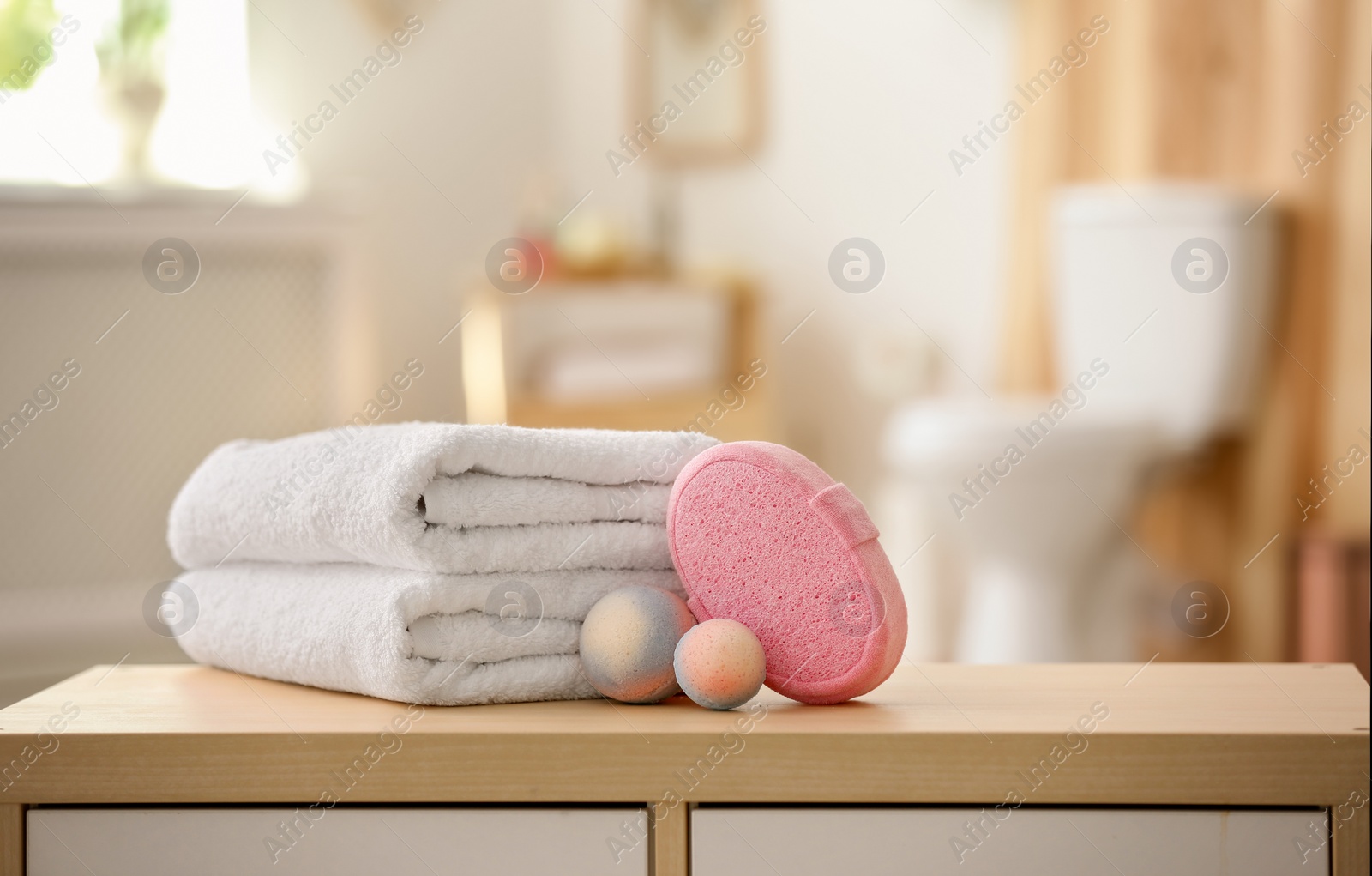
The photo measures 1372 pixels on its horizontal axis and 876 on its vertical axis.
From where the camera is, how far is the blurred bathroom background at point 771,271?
1983 millimetres

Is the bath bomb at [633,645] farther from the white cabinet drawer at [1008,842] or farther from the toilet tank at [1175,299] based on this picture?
the toilet tank at [1175,299]

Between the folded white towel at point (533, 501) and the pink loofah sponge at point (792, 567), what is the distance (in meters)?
0.03

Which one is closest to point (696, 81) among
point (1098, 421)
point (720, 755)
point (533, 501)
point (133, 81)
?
point (133, 81)

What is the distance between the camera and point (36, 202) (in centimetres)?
223

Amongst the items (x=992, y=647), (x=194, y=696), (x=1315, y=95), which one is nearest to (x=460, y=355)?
(x=992, y=647)

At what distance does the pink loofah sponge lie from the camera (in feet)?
2.09

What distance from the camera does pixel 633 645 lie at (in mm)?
646

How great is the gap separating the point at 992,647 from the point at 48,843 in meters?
1.59

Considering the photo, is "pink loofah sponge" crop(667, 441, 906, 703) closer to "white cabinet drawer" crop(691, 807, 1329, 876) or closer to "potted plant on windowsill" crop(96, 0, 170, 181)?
"white cabinet drawer" crop(691, 807, 1329, 876)

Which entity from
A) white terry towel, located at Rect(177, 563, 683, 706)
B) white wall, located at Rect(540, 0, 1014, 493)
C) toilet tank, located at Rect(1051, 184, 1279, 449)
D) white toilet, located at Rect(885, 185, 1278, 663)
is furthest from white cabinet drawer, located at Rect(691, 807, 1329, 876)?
white wall, located at Rect(540, 0, 1014, 493)

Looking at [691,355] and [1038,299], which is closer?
[1038,299]

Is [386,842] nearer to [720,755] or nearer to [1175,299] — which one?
[720,755]

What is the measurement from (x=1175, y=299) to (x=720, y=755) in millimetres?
1717

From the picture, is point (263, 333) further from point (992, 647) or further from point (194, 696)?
point (194, 696)
